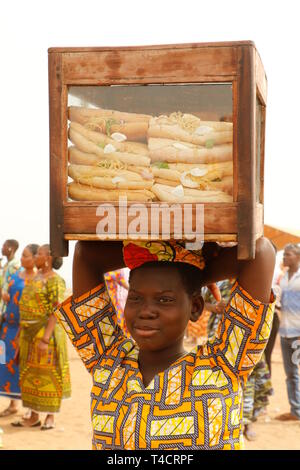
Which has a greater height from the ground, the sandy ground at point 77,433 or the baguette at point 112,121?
the baguette at point 112,121

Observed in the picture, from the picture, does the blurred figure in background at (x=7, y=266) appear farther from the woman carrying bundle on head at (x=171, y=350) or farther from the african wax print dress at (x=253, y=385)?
the woman carrying bundle on head at (x=171, y=350)

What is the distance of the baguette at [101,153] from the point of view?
2.38m

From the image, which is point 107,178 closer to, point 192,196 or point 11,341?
point 192,196

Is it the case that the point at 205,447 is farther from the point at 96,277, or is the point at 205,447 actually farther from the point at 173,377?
the point at 96,277

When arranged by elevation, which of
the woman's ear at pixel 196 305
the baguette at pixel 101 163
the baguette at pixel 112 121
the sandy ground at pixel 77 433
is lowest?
the sandy ground at pixel 77 433

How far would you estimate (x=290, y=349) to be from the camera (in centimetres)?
894

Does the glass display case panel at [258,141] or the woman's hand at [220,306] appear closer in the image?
the glass display case panel at [258,141]

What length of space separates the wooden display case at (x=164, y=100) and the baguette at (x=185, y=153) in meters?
0.01

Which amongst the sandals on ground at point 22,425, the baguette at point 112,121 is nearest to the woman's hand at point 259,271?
the baguette at point 112,121

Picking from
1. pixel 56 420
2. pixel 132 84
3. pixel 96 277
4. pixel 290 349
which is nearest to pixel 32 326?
pixel 56 420

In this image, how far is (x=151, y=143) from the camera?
2.38 metres

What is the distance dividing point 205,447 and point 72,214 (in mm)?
919

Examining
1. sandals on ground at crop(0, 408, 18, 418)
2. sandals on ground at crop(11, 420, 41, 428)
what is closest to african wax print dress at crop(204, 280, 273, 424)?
sandals on ground at crop(11, 420, 41, 428)

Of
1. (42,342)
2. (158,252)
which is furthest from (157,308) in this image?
(42,342)
